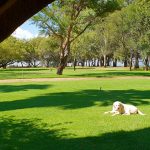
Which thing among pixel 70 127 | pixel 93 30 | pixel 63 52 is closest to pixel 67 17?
pixel 63 52

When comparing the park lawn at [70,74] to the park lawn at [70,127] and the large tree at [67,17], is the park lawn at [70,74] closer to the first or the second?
the large tree at [67,17]

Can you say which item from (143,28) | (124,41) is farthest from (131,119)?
(124,41)

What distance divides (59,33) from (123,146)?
46188mm

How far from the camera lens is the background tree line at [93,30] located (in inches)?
2103

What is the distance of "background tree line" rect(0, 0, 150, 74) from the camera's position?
175 ft

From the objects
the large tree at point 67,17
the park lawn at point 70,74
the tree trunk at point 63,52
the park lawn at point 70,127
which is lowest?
the park lawn at point 70,74

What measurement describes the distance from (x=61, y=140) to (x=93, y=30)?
70.4 meters

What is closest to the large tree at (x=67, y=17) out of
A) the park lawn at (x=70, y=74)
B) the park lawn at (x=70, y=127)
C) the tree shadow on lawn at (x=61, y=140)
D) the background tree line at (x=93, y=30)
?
the background tree line at (x=93, y=30)

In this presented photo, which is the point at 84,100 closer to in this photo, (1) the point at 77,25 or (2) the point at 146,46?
(1) the point at 77,25

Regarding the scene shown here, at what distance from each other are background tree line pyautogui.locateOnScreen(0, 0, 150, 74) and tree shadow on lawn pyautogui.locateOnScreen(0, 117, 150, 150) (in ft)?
128

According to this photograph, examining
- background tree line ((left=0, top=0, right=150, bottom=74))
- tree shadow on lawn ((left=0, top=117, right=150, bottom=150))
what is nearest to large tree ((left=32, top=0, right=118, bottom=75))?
background tree line ((left=0, top=0, right=150, bottom=74))

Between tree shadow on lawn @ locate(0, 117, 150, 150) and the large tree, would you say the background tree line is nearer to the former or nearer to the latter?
the large tree

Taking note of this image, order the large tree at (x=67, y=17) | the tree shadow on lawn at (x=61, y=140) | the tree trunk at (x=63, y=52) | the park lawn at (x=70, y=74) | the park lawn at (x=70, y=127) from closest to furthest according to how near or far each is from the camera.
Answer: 1. the tree shadow on lawn at (x=61, y=140)
2. the park lawn at (x=70, y=127)
3. the park lawn at (x=70, y=74)
4. the large tree at (x=67, y=17)
5. the tree trunk at (x=63, y=52)

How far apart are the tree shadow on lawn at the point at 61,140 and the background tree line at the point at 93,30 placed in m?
39.2
